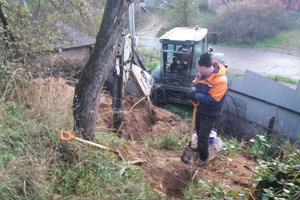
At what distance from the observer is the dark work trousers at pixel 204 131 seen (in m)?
5.36

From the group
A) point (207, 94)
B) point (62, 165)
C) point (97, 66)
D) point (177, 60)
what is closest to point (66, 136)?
point (62, 165)

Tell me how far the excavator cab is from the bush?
13359mm

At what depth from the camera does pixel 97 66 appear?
425 centimetres

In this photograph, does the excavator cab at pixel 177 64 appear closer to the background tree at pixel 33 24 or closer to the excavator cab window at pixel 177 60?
the excavator cab window at pixel 177 60

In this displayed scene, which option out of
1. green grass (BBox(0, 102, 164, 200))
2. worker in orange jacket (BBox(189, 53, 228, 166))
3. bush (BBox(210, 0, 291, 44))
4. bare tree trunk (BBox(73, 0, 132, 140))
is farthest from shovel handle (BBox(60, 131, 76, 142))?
bush (BBox(210, 0, 291, 44))

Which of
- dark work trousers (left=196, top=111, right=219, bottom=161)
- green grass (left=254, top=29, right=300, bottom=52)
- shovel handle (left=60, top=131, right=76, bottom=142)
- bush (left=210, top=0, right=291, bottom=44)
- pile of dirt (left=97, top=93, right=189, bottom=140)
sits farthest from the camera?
bush (left=210, top=0, right=291, bottom=44)

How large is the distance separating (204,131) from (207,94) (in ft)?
1.93

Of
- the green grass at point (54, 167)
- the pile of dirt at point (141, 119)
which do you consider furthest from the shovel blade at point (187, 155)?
the pile of dirt at point (141, 119)

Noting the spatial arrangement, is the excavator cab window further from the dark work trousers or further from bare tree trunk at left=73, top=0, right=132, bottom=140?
bare tree trunk at left=73, top=0, right=132, bottom=140

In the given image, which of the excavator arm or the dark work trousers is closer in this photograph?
the dark work trousers

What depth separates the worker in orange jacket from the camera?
5.15 meters

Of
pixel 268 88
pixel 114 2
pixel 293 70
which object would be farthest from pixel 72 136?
pixel 293 70

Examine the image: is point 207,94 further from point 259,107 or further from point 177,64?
point 177,64

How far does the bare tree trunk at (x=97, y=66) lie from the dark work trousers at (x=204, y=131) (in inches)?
69.8
